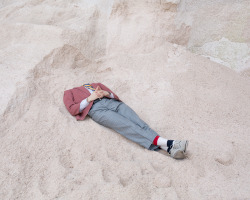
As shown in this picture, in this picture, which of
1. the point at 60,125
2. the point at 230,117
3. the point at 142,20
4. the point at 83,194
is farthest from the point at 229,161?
the point at 142,20

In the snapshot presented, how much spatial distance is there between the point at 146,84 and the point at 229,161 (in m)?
1.24

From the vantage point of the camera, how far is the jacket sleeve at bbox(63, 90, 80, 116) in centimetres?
229

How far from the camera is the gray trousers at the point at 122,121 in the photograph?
220cm

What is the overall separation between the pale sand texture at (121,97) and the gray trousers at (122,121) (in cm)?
7

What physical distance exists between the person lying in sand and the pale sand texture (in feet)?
0.24

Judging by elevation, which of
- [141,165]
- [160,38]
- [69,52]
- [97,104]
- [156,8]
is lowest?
[141,165]

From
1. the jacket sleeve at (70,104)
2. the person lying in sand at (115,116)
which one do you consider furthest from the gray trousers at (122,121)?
the jacket sleeve at (70,104)

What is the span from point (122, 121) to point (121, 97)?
2.09 feet

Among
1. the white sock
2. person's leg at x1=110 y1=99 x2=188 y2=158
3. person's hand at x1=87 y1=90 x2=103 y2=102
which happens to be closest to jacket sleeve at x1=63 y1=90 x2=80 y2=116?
person's hand at x1=87 y1=90 x2=103 y2=102

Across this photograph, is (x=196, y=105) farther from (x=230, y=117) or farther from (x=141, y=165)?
(x=141, y=165)

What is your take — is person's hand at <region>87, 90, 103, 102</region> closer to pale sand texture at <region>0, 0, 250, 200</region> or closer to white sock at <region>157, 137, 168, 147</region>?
pale sand texture at <region>0, 0, 250, 200</region>

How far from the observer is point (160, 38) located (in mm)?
3205

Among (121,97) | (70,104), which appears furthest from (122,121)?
(121,97)

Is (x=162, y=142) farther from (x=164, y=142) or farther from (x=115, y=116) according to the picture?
(x=115, y=116)
